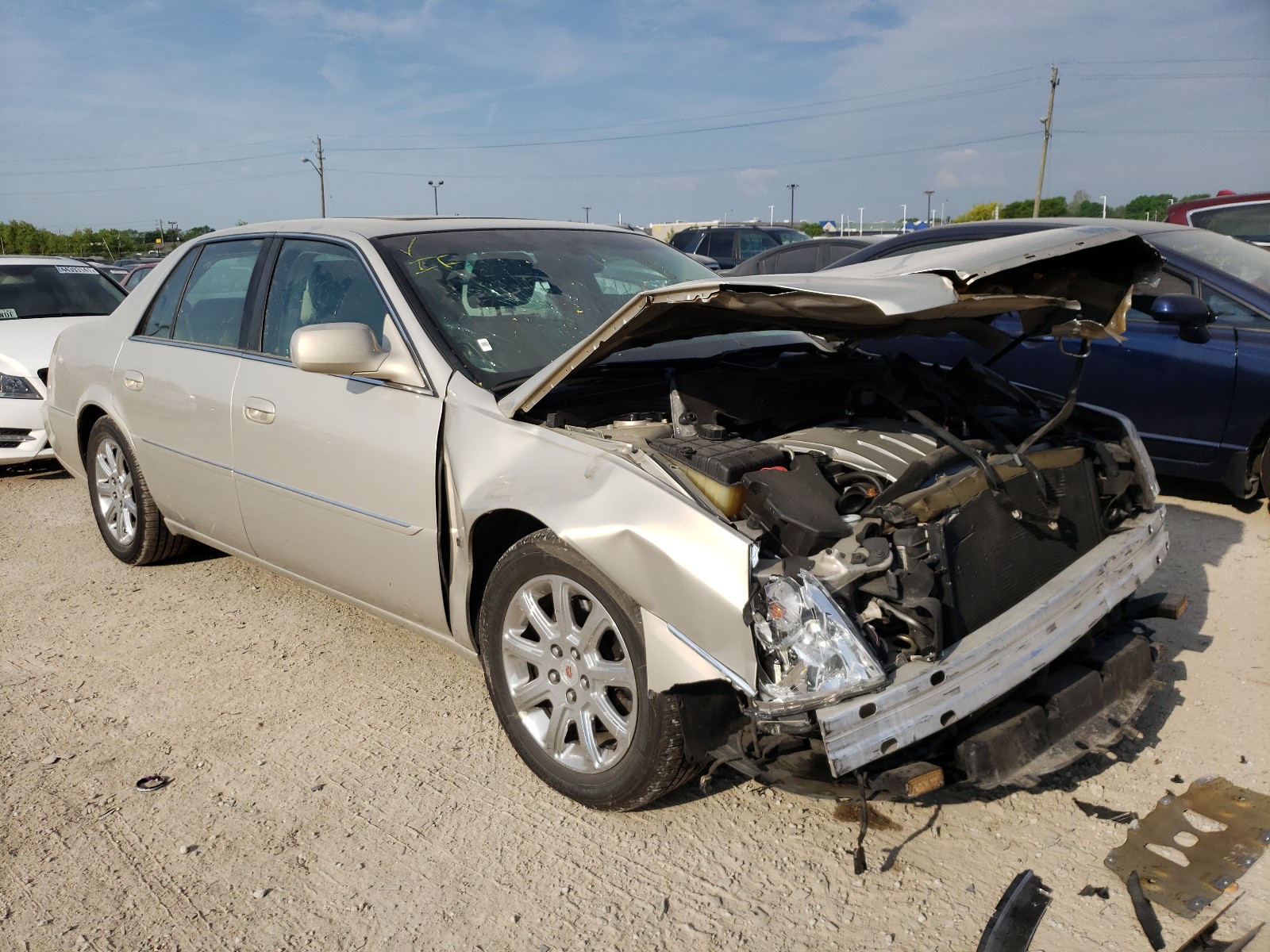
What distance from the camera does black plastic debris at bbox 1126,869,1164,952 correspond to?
2359mm

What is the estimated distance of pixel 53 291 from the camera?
8.71 metres

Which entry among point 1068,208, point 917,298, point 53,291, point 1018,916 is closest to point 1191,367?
point 917,298

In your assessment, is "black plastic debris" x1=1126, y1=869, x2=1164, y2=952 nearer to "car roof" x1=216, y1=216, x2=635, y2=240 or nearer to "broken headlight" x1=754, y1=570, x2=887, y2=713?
"broken headlight" x1=754, y1=570, x2=887, y2=713

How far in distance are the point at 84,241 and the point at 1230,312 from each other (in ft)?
199

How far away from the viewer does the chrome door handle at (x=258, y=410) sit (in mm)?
3896

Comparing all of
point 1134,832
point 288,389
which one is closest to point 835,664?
point 1134,832

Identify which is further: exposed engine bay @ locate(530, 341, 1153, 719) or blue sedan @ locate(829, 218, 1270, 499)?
blue sedan @ locate(829, 218, 1270, 499)

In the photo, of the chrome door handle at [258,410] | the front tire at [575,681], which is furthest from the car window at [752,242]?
the front tire at [575,681]

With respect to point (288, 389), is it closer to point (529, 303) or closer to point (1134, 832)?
point (529, 303)

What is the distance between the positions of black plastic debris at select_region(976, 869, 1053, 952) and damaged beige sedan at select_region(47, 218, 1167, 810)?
11.5 inches

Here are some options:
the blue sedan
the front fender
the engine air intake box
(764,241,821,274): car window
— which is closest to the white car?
the front fender

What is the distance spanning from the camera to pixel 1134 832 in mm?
2779

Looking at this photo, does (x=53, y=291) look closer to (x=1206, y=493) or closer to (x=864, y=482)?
(x=864, y=482)

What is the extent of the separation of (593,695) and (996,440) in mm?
1578
